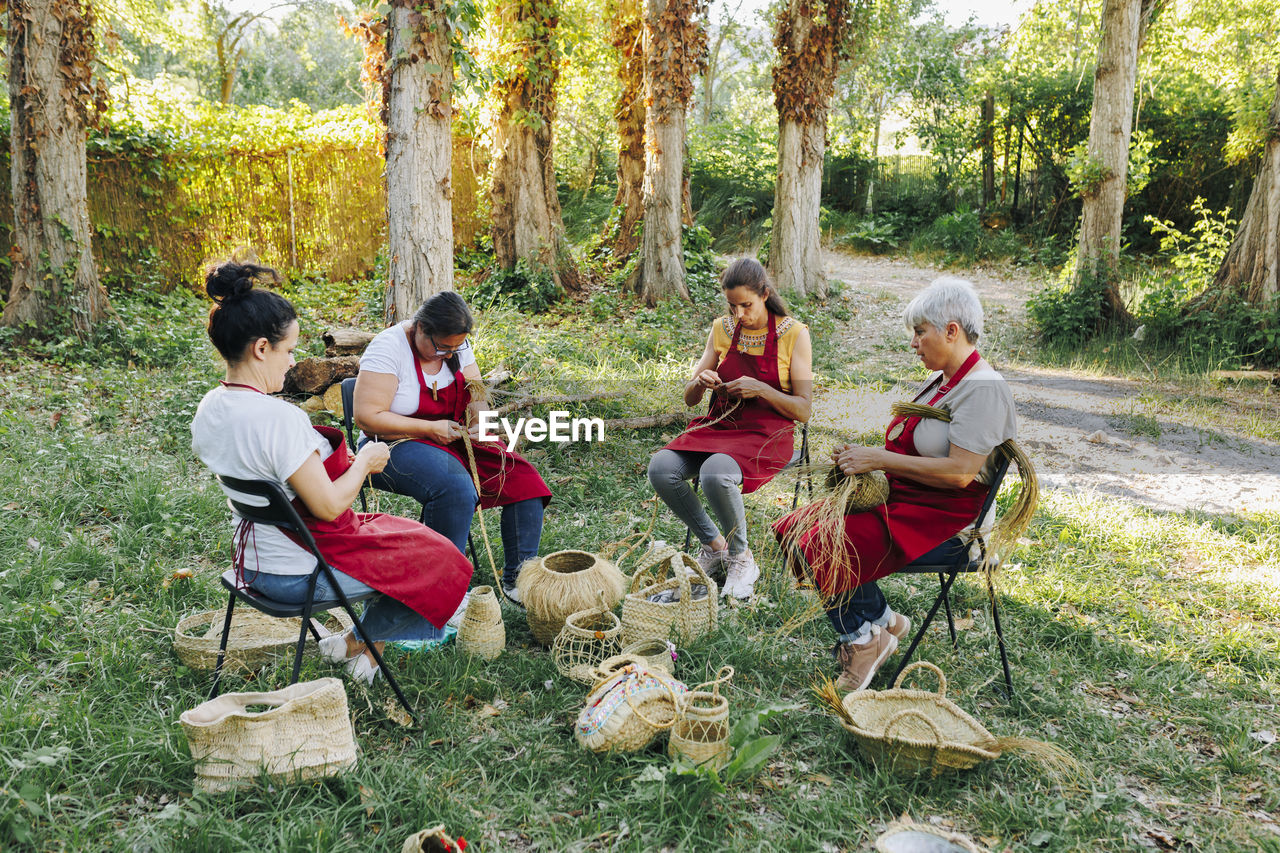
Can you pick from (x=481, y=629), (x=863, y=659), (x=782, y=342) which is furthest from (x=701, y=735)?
(x=782, y=342)

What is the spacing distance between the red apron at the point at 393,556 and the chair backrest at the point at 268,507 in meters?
0.07

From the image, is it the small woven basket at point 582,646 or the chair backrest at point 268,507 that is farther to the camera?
the small woven basket at point 582,646

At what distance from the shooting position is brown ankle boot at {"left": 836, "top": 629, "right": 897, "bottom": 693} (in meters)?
3.12

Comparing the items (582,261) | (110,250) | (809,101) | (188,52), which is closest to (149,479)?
(110,250)

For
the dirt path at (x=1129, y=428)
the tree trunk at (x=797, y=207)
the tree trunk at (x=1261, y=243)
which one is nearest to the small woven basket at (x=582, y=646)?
the dirt path at (x=1129, y=428)

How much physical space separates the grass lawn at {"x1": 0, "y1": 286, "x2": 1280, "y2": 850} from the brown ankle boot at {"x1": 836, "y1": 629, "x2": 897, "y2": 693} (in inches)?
6.3

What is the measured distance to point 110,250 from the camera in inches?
374

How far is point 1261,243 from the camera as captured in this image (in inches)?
327

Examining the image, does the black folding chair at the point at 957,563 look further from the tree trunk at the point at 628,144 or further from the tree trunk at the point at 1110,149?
the tree trunk at the point at 628,144

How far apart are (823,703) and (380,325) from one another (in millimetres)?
7037

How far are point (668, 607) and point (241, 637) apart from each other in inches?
67.4

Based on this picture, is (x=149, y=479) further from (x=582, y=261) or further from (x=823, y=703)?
(x=582, y=261)

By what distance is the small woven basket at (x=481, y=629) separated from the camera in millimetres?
3168

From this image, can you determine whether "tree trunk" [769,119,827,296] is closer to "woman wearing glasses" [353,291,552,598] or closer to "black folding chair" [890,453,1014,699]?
"woman wearing glasses" [353,291,552,598]
